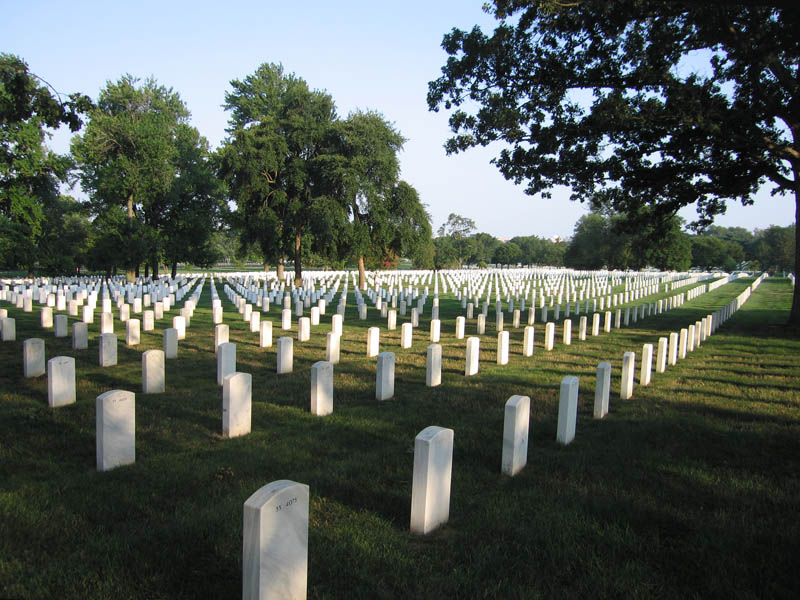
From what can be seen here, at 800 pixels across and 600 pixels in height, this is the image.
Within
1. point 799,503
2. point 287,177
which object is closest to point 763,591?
point 799,503

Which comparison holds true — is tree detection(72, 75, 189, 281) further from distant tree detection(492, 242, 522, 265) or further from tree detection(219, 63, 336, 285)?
distant tree detection(492, 242, 522, 265)

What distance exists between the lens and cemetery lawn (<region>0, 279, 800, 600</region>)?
300 cm

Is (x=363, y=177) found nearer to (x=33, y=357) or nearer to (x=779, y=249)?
(x=33, y=357)

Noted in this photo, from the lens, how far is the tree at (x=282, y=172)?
33375mm

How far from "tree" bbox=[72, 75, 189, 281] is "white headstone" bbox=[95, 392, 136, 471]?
33.5 m

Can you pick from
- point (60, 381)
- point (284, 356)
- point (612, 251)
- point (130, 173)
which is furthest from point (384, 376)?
point (612, 251)

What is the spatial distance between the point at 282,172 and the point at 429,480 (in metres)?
34.4

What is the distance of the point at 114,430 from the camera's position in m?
4.59

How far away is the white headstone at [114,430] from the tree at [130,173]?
110 ft

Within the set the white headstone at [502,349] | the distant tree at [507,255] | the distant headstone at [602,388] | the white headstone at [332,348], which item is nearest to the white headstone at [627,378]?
the distant headstone at [602,388]

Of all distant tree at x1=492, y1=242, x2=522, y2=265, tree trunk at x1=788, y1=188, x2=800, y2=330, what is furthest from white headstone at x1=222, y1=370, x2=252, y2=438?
distant tree at x1=492, y1=242, x2=522, y2=265

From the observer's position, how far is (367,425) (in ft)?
19.7

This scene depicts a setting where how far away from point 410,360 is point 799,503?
7034mm

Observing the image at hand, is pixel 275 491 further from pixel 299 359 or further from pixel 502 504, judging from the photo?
pixel 299 359
